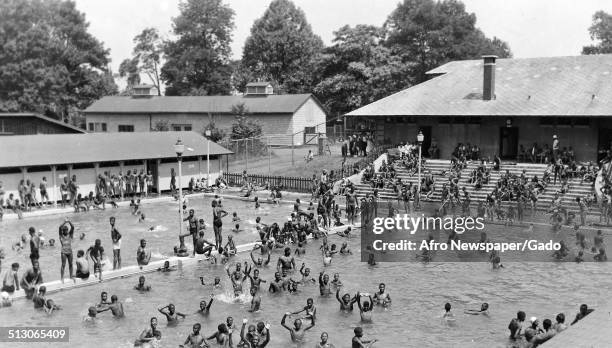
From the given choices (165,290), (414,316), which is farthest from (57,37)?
(414,316)

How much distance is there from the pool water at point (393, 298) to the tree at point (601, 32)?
214 ft

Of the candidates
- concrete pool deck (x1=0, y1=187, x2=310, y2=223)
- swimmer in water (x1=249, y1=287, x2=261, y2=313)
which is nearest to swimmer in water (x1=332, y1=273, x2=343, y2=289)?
swimmer in water (x1=249, y1=287, x2=261, y2=313)

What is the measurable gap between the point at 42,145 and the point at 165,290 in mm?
21811

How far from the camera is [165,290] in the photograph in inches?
828

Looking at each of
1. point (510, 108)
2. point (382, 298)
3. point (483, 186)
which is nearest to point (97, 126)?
point (510, 108)

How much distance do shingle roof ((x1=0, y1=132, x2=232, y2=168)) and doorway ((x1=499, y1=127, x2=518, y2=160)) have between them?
753 inches

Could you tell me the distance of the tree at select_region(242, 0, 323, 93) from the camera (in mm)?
87062

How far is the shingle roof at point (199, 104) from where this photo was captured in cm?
6556

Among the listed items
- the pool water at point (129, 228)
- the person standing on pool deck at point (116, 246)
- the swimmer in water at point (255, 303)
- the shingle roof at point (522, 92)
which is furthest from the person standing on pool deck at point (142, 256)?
the shingle roof at point (522, 92)

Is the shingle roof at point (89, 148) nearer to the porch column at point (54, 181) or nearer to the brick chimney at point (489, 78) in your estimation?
the porch column at point (54, 181)

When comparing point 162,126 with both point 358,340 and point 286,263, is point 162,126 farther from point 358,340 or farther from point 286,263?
point 358,340

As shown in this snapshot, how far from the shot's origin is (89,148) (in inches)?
1585

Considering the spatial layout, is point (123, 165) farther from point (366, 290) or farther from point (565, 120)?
point (565, 120)

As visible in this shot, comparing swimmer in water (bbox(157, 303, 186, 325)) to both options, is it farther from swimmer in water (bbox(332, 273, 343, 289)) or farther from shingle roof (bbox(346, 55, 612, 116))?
Result: shingle roof (bbox(346, 55, 612, 116))
